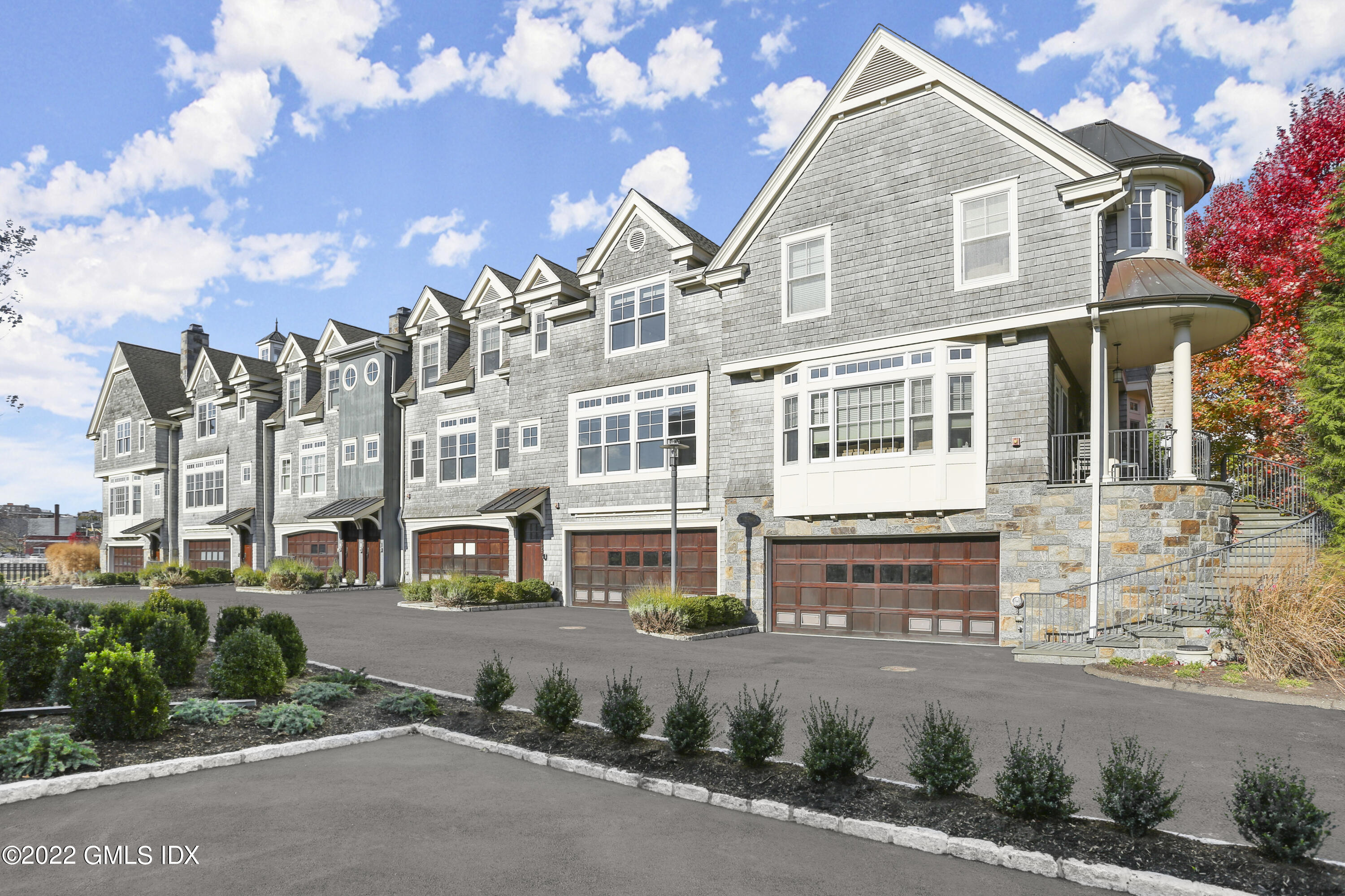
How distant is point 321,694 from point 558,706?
3.24 m

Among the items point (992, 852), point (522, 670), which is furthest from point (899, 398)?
point (992, 852)

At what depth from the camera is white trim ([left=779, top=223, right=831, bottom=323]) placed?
19.0m

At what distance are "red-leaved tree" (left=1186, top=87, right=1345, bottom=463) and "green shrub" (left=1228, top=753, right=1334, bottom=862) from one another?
20.9m

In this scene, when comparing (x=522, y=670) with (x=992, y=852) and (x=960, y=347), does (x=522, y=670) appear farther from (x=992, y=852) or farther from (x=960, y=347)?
(x=960, y=347)

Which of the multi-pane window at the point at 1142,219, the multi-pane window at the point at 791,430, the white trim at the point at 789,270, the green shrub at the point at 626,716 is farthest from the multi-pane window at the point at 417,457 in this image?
the green shrub at the point at 626,716

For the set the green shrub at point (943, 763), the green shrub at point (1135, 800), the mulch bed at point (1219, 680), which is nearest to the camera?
the green shrub at point (1135, 800)

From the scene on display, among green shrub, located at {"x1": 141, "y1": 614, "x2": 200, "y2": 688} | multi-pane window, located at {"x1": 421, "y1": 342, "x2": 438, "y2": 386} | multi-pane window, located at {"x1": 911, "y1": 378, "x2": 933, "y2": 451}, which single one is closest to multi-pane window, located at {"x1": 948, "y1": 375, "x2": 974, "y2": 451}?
multi-pane window, located at {"x1": 911, "y1": 378, "x2": 933, "y2": 451}

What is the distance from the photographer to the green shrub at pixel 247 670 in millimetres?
9570

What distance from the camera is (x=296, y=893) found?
15.9 feet

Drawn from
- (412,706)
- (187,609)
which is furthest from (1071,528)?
(187,609)

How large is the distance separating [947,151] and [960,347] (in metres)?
4.36

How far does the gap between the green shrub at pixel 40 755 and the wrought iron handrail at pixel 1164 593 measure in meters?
14.5

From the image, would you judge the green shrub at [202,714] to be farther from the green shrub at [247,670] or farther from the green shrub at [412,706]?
the green shrub at [412,706]

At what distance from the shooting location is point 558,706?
326 inches
